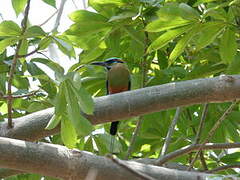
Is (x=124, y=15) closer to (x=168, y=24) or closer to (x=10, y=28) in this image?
(x=168, y=24)

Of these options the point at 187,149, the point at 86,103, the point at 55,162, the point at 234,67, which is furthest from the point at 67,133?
the point at 234,67

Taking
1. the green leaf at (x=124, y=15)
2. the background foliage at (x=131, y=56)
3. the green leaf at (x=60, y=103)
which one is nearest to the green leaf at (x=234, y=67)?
the background foliage at (x=131, y=56)

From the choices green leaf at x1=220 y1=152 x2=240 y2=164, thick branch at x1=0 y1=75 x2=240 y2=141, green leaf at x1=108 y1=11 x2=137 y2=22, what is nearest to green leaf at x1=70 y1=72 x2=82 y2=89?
thick branch at x1=0 y1=75 x2=240 y2=141

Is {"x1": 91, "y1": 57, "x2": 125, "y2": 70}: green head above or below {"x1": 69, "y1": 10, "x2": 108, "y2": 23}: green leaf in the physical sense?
below

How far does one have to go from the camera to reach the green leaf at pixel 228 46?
9.14 ft

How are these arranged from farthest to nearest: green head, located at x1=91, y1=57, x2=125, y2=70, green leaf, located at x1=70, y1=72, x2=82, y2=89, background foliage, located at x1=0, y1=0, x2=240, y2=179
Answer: green head, located at x1=91, y1=57, x2=125, y2=70
background foliage, located at x1=0, y1=0, x2=240, y2=179
green leaf, located at x1=70, y1=72, x2=82, y2=89

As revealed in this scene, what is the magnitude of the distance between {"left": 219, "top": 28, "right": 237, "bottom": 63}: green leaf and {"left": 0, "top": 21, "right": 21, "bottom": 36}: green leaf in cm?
114

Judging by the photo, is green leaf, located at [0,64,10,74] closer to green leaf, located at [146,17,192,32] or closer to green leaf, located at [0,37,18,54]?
green leaf, located at [0,37,18,54]

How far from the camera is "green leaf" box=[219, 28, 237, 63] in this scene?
279cm

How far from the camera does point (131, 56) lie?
3730 millimetres

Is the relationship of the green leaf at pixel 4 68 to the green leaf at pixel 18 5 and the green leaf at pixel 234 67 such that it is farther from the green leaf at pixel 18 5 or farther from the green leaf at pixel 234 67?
the green leaf at pixel 234 67

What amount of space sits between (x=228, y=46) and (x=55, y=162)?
4.33 feet

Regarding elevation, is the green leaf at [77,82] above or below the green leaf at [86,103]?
above

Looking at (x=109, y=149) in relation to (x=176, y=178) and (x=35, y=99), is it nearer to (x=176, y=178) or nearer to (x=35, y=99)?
(x=35, y=99)
